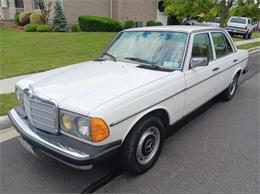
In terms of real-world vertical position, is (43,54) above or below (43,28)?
below

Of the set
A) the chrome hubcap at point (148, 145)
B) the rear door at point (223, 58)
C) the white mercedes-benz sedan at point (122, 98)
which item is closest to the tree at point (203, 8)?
the rear door at point (223, 58)

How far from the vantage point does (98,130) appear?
2.39 m

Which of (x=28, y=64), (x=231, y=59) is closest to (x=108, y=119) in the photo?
(x=231, y=59)

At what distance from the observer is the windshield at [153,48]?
3.53 m

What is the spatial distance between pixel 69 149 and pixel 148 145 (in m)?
1.00

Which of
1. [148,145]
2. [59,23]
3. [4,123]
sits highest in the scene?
[59,23]

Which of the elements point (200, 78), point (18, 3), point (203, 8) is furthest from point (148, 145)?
point (18, 3)

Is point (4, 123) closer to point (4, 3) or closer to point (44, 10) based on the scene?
point (44, 10)

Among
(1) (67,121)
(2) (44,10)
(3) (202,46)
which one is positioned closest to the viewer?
(1) (67,121)

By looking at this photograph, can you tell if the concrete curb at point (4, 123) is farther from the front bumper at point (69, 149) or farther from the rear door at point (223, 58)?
the rear door at point (223, 58)

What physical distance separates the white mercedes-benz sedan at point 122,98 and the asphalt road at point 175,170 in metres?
0.23

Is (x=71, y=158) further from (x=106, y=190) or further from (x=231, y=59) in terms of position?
(x=231, y=59)

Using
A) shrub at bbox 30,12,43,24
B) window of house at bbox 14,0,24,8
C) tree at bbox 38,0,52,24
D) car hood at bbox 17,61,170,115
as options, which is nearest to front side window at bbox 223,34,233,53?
car hood at bbox 17,61,170,115

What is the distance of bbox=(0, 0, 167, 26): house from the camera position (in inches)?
852
